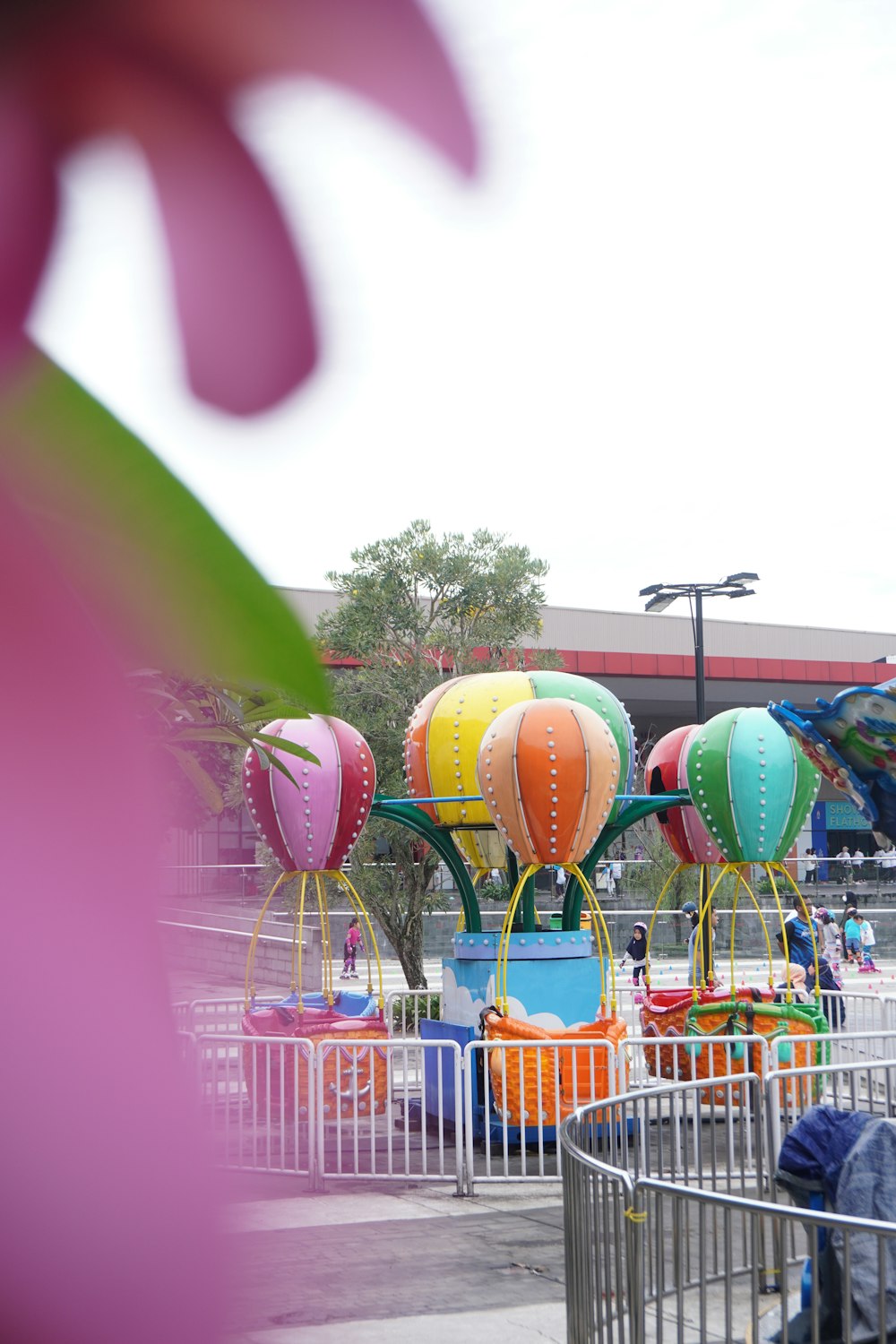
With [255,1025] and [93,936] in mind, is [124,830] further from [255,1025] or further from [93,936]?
[255,1025]

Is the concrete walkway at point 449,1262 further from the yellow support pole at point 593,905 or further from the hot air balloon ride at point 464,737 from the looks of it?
the hot air balloon ride at point 464,737

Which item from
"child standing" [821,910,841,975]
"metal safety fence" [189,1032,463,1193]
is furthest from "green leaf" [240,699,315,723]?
"child standing" [821,910,841,975]

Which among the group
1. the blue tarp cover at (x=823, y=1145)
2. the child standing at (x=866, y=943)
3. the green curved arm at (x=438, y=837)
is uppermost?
the green curved arm at (x=438, y=837)

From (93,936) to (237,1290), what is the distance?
0.26 ft

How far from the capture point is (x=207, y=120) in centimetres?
34

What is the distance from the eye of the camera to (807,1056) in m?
9.77

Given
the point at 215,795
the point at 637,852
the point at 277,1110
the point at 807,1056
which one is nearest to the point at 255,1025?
the point at 277,1110

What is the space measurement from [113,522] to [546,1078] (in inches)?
358

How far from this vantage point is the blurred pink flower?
1.03 feet

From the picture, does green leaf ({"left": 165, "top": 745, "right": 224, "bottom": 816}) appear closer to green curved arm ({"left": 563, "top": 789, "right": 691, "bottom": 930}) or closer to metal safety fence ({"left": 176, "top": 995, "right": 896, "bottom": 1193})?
metal safety fence ({"left": 176, "top": 995, "right": 896, "bottom": 1193})

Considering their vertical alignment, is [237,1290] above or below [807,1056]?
above

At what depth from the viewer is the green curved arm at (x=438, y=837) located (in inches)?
448

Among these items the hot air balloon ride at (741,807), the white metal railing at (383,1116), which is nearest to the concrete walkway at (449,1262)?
the white metal railing at (383,1116)

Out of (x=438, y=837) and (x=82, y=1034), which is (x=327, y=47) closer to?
(x=82, y=1034)
